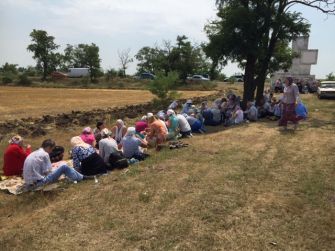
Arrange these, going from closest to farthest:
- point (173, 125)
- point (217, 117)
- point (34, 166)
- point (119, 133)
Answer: point (34, 166), point (119, 133), point (173, 125), point (217, 117)

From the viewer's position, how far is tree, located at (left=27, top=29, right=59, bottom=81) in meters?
76.3

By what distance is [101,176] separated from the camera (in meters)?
10.0

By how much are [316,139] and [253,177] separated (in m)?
5.08

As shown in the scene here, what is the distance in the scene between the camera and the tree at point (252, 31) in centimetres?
2094

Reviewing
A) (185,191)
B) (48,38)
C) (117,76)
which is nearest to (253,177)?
(185,191)

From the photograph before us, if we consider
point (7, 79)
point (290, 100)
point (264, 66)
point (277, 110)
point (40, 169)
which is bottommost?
point (7, 79)

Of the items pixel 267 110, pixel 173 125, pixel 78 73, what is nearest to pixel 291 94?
pixel 173 125

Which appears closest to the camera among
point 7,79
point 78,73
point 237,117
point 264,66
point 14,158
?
point 14,158

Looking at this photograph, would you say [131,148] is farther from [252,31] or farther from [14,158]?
[252,31]

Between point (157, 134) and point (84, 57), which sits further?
point (84, 57)

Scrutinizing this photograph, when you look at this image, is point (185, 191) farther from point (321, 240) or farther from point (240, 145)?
point (240, 145)

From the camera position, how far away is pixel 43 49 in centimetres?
7681

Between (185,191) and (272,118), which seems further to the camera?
(272,118)

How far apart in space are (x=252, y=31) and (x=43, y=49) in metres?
62.0
